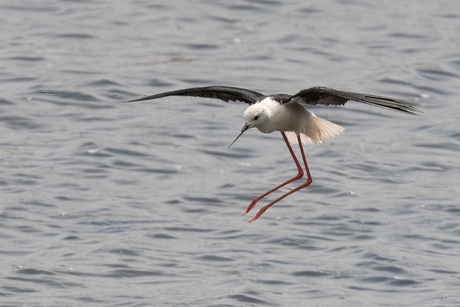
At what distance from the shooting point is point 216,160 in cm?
1917

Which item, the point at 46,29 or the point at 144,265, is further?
the point at 46,29

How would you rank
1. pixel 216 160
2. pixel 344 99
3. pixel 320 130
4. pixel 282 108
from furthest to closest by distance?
pixel 216 160 < pixel 320 130 < pixel 282 108 < pixel 344 99

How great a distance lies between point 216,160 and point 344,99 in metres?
8.82

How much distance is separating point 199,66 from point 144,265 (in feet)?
29.0

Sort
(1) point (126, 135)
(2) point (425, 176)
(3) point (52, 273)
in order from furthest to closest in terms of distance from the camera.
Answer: (1) point (126, 135)
(2) point (425, 176)
(3) point (52, 273)

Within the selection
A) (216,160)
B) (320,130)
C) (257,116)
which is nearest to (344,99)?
(257,116)

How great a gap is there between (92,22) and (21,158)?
25.2 feet

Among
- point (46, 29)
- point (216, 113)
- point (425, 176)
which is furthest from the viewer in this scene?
point (46, 29)

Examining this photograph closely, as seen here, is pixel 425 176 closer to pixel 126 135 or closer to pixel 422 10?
pixel 126 135

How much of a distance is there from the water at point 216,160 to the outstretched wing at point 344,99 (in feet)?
12.9

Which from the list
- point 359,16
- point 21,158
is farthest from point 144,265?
point 359,16

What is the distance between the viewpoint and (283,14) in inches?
1049

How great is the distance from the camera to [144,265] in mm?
15227

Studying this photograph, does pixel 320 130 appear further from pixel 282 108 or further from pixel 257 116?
pixel 257 116
